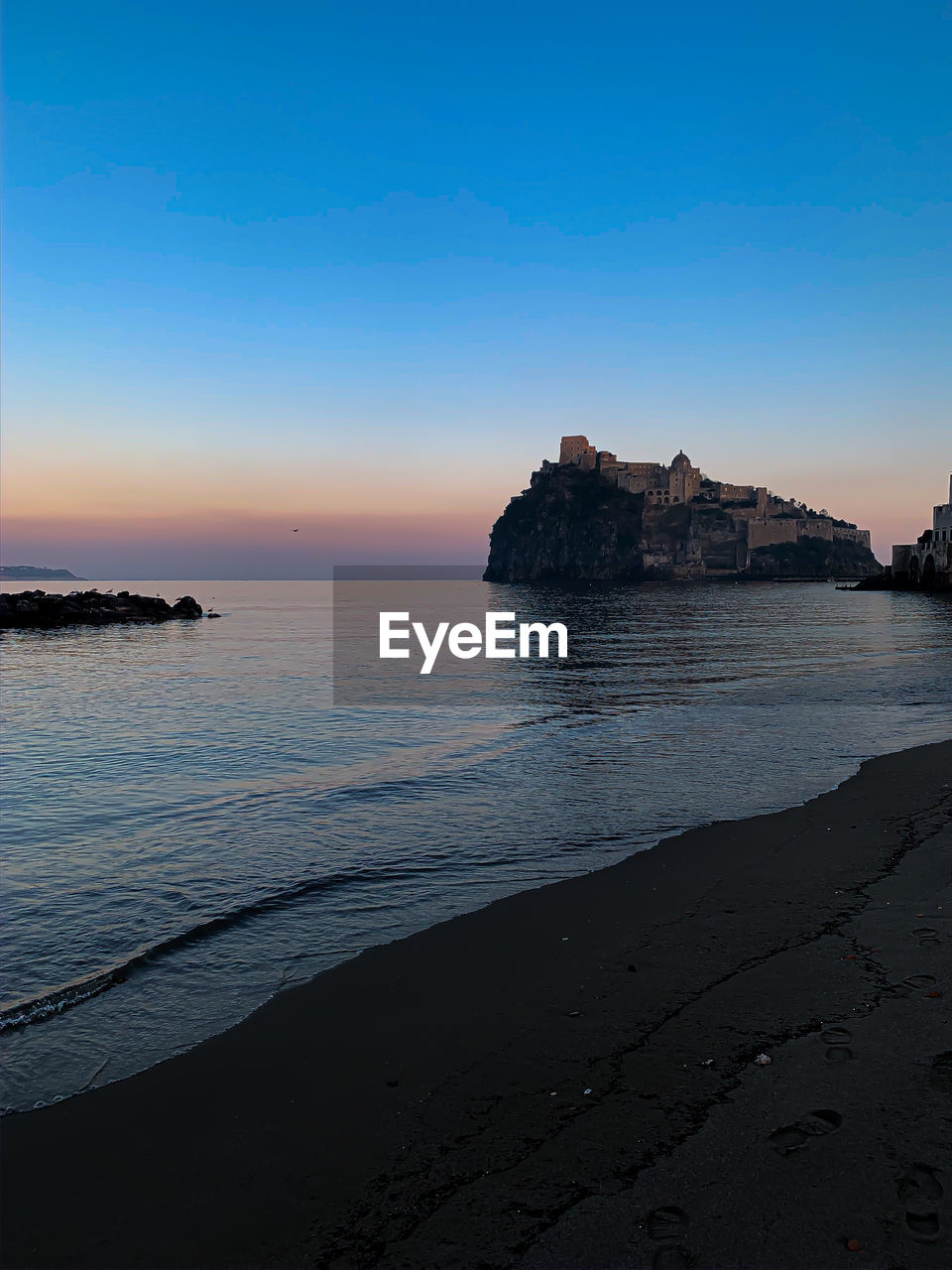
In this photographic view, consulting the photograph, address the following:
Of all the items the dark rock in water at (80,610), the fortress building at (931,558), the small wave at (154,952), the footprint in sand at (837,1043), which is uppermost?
the fortress building at (931,558)

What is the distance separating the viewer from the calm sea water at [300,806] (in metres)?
6.98

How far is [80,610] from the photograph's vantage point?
71.5 metres

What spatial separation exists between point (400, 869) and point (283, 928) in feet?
6.69

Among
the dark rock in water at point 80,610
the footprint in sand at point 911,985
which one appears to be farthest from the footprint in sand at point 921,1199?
the dark rock in water at point 80,610

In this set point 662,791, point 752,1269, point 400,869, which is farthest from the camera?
point 662,791

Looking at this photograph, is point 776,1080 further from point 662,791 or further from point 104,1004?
point 662,791

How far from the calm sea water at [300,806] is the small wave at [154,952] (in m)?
0.03

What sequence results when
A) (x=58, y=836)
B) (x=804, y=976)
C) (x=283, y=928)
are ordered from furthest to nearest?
(x=58, y=836)
(x=283, y=928)
(x=804, y=976)

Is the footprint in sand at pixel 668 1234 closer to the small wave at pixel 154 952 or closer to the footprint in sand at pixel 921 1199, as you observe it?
the footprint in sand at pixel 921 1199

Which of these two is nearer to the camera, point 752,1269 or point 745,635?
point 752,1269

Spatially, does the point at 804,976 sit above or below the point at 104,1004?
above

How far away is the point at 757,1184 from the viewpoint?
147 inches

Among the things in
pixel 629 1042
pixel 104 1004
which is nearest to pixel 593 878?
pixel 629 1042

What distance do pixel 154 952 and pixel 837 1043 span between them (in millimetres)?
6114
